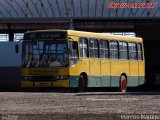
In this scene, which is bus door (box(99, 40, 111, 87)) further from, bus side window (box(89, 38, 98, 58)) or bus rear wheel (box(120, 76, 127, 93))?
bus rear wheel (box(120, 76, 127, 93))

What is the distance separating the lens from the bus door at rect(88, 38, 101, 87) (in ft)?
90.5

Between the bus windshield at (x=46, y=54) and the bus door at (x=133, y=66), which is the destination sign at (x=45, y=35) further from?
the bus door at (x=133, y=66)

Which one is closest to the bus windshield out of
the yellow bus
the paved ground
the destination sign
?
the yellow bus

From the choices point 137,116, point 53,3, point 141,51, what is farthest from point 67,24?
point 137,116

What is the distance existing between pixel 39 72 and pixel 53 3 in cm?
1701

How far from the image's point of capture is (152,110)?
14.5 m

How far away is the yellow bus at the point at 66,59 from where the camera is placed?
86.3 ft

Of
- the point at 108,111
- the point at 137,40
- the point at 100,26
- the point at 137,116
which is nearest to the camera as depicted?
the point at 137,116

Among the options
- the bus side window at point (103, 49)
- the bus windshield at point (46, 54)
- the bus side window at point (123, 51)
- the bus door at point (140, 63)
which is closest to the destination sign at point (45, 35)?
the bus windshield at point (46, 54)

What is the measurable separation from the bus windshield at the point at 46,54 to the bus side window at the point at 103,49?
2548mm

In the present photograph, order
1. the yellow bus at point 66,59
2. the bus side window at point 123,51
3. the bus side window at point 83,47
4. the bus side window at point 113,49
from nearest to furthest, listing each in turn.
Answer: the yellow bus at point 66,59
the bus side window at point 83,47
the bus side window at point 113,49
the bus side window at point 123,51

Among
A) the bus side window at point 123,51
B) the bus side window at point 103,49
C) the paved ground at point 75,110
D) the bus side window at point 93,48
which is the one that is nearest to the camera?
the paved ground at point 75,110

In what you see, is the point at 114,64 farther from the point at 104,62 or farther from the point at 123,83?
the point at 123,83

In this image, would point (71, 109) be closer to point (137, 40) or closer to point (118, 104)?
point (118, 104)
